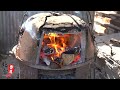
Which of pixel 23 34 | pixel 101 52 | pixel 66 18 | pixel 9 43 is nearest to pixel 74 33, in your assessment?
pixel 66 18

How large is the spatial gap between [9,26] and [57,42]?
5.17m

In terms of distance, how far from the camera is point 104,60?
26.6ft

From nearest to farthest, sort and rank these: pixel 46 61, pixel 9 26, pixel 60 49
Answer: pixel 46 61 < pixel 60 49 < pixel 9 26

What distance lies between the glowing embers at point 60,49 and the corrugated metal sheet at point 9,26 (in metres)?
4.76

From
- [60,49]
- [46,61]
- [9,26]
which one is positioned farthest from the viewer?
[9,26]

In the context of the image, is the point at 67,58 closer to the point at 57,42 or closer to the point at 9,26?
the point at 57,42

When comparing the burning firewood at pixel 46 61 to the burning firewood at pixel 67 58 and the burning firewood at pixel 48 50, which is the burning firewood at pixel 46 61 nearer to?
the burning firewood at pixel 48 50

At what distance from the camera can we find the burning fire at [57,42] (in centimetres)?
605

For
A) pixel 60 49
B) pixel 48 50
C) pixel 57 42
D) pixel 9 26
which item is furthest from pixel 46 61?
pixel 9 26

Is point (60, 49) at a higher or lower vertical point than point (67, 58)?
higher

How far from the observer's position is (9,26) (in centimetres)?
1072

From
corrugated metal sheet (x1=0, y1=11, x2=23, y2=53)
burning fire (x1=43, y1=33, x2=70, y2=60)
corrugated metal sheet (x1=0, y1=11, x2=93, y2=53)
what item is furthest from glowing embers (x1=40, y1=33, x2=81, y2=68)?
corrugated metal sheet (x1=0, y1=11, x2=23, y2=53)

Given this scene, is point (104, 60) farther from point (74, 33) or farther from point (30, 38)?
point (30, 38)
